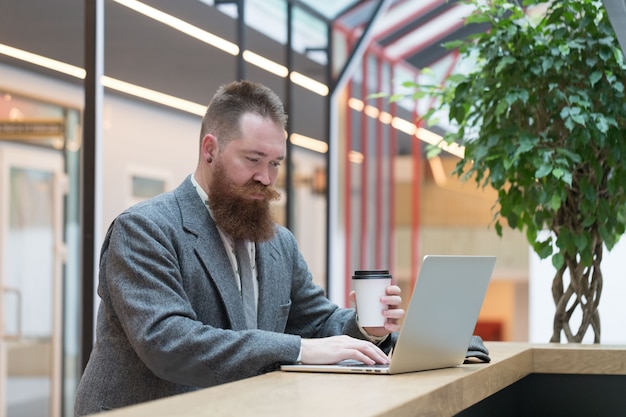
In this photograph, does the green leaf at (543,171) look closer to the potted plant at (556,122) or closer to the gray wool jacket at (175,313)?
the potted plant at (556,122)

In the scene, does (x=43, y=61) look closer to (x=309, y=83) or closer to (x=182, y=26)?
(x=182, y=26)

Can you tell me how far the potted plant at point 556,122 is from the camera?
3.52 meters

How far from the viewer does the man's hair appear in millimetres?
2396

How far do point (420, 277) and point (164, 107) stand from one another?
313 centimetres

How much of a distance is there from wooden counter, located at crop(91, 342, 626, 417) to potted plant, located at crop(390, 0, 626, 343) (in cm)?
117

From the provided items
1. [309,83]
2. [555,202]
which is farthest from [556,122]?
[309,83]

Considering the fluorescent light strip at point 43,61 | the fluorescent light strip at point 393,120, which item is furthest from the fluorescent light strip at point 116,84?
the fluorescent light strip at point 393,120

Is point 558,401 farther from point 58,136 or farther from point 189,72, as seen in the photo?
point 189,72

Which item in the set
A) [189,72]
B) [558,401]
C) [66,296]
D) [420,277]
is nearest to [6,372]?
[66,296]

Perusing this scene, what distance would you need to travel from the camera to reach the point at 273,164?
7.90ft

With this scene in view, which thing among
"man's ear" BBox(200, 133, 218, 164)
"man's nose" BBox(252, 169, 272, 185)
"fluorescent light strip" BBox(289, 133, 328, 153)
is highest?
"fluorescent light strip" BBox(289, 133, 328, 153)

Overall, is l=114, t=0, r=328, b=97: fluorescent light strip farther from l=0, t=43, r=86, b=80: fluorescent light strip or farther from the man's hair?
the man's hair

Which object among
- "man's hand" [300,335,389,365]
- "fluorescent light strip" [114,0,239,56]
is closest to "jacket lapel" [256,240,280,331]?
"man's hand" [300,335,389,365]

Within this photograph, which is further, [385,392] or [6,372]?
[6,372]
